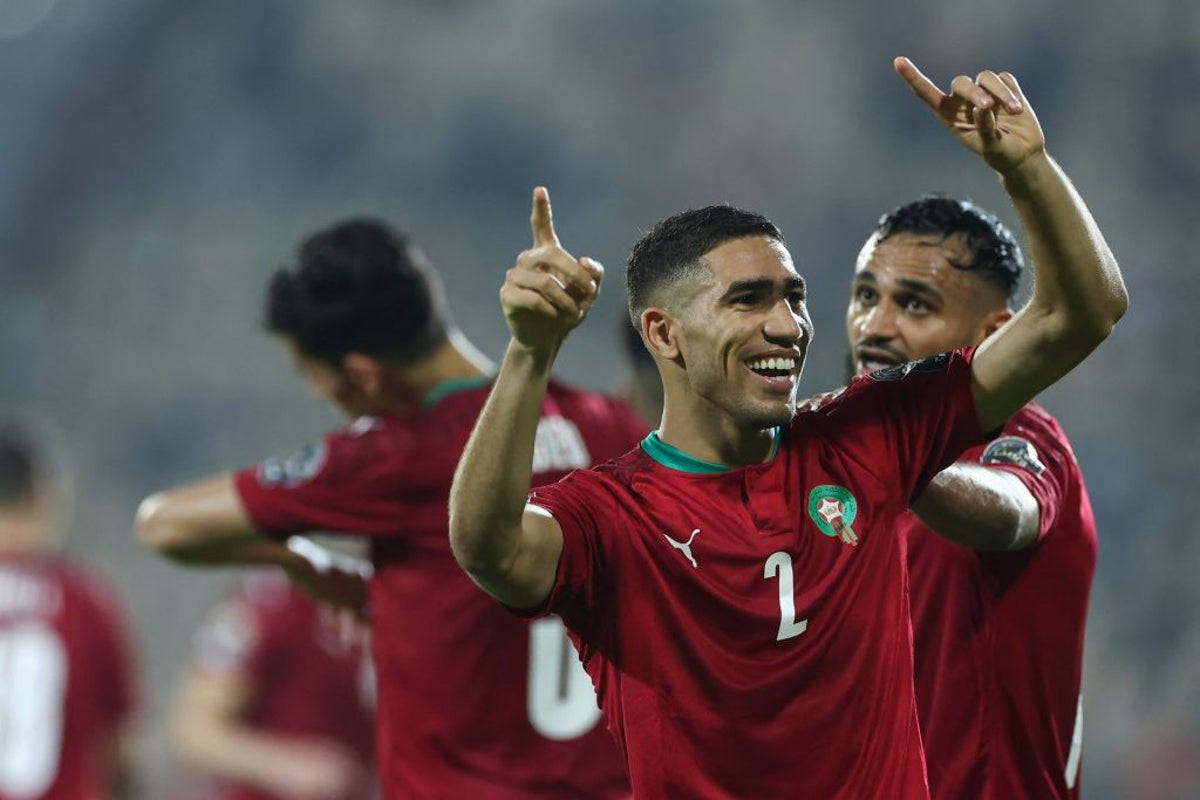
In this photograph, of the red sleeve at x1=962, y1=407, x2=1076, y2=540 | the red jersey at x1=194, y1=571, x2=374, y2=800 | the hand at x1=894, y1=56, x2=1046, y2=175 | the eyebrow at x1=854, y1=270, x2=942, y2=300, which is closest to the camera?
the hand at x1=894, y1=56, x2=1046, y2=175

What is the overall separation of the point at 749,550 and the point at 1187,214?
29.3 ft

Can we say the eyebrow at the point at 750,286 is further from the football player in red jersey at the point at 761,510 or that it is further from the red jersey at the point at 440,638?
the red jersey at the point at 440,638

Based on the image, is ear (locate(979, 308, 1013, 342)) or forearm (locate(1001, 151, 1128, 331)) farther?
ear (locate(979, 308, 1013, 342))

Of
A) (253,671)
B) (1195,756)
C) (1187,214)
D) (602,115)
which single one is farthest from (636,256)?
(602,115)

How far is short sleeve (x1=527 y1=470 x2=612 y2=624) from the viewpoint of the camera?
8.12 ft

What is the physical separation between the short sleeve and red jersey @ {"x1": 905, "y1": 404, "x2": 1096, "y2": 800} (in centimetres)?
88

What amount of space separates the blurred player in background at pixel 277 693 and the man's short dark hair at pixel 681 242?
380 cm

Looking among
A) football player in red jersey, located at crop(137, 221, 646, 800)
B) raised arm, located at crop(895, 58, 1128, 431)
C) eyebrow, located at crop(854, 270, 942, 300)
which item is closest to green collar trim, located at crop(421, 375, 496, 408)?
football player in red jersey, located at crop(137, 221, 646, 800)

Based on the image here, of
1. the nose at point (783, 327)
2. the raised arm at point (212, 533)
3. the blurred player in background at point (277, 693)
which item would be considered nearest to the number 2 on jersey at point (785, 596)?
the nose at point (783, 327)

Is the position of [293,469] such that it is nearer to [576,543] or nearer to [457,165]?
[576,543]

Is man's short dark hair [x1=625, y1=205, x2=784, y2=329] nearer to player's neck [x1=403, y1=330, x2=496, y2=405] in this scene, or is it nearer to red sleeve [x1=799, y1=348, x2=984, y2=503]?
red sleeve [x1=799, y1=348, x2=984, y2=503]

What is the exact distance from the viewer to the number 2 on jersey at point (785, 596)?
2.54m

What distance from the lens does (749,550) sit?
2568 mm

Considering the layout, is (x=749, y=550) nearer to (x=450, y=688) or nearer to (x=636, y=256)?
(x=636, y=256)
